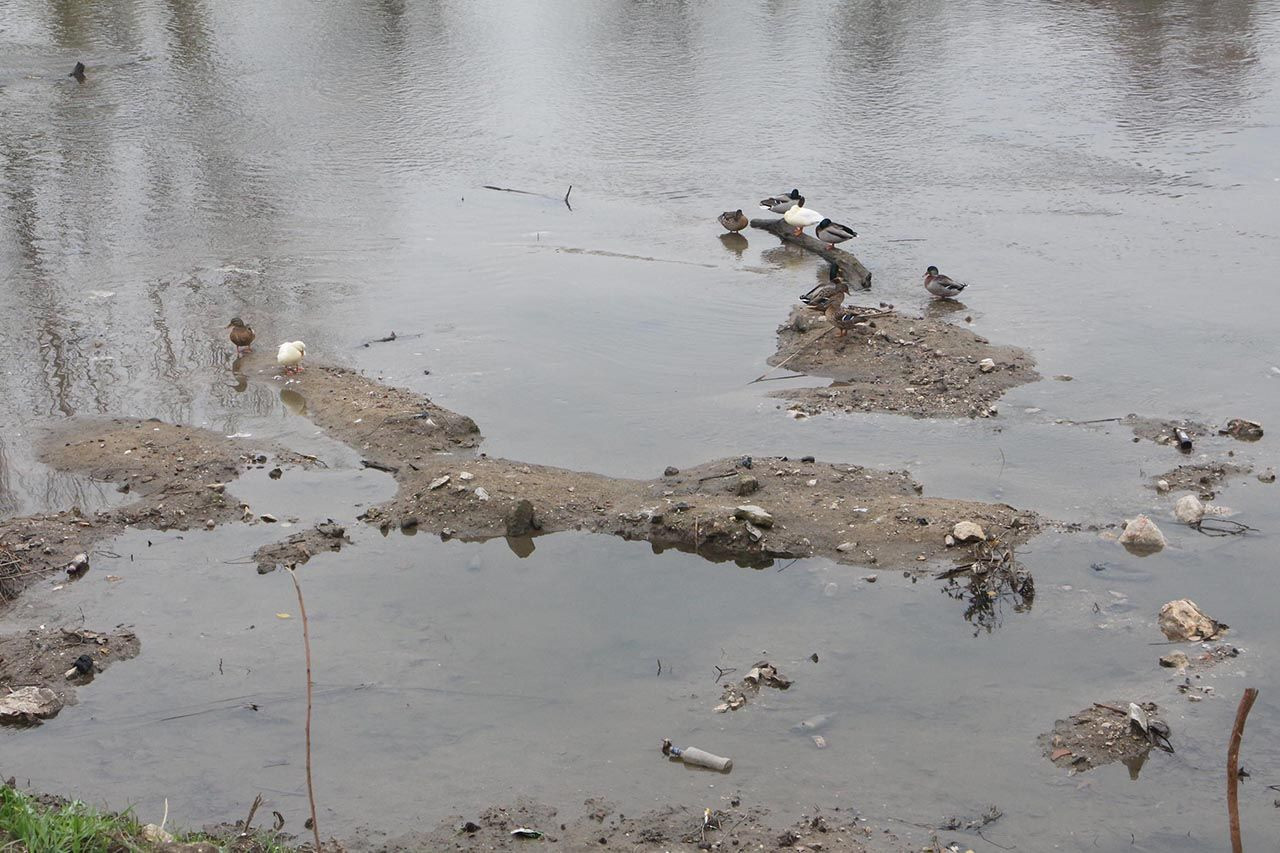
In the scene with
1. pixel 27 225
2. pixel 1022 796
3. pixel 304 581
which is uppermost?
pixel 27 225

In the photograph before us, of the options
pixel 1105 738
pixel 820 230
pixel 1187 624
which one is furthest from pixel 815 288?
pixel 1105 738

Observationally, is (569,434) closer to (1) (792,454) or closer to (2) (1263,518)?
(1) (792,454)

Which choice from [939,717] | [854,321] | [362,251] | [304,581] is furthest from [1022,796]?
[362,251]

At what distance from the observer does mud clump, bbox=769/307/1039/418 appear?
8891 mm

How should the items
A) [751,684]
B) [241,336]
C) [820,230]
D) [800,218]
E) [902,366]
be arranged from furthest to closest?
[800,218] < [820,230] < [241,336] < [902,366] < [751,684]

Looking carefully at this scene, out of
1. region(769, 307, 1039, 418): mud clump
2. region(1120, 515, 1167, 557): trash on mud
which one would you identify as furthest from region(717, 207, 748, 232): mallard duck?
region(1120, 515, 1167, 557): trash on mud

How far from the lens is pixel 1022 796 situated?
5383mm

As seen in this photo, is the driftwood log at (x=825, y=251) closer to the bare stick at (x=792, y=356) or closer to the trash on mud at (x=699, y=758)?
the bare stick at (x=792, y=356)

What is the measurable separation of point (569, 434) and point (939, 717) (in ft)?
11.8

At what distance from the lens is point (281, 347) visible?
9.40m

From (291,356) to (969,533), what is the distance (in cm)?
512

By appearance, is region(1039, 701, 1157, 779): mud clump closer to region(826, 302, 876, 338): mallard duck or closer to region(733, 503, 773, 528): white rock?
region(733, 503, 773, 528): white rock

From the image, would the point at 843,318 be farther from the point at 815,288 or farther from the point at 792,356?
the point at 815,288

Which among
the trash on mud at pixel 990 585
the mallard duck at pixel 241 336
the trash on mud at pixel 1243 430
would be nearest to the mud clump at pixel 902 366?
the trash on mud at pixel 1243 430
